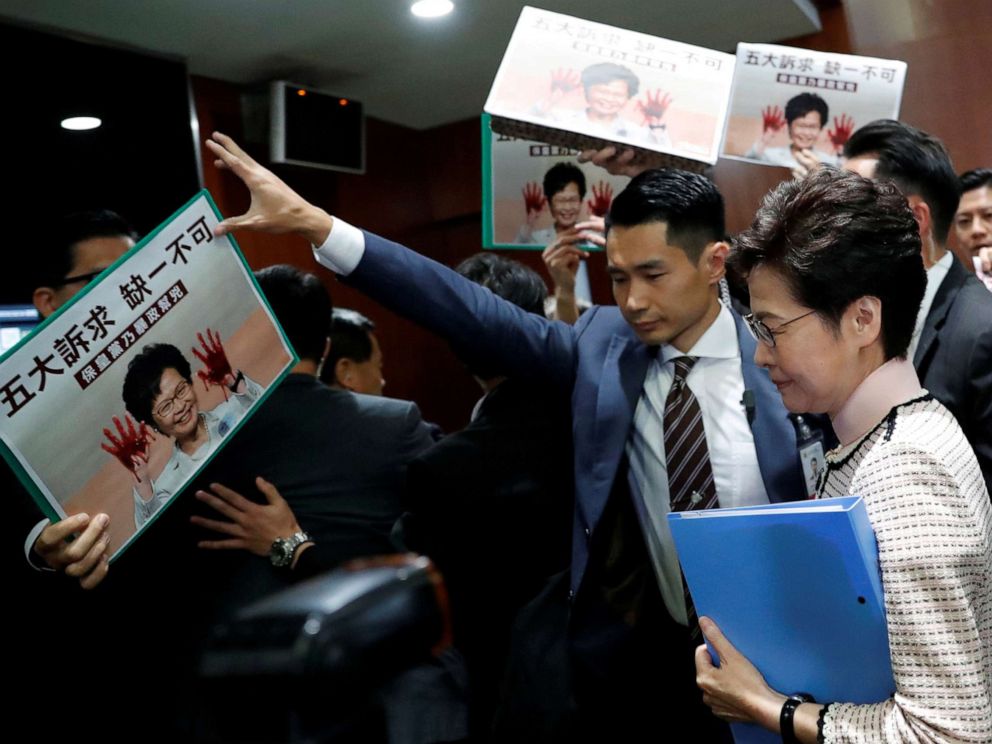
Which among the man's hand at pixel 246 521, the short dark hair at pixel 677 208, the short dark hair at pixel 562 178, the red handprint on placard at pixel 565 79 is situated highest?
the red handprint on placard at pixel 565 79

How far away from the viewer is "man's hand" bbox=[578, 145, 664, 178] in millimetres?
1963

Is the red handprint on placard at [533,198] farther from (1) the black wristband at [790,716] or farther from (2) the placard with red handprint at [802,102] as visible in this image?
(1) the black wristband at [790,716]

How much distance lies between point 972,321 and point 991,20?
251 centimetres

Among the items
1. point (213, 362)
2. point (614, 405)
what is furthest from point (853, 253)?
point (213, 362)

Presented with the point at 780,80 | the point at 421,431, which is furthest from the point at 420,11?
the point at 421,431

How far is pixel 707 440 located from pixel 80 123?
273 centimetres

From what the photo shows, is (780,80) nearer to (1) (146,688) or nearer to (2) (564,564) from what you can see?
(2) (564,564)

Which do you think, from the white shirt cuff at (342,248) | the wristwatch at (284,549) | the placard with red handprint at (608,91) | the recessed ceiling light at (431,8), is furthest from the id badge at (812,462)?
the recessed ceiling light at (431,8)

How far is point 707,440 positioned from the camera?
1.83m

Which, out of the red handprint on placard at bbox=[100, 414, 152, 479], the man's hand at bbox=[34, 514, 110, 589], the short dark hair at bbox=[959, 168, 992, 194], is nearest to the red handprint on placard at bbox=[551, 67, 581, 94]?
the red handprint on placard at bbox=[100, 414, 152, 479]

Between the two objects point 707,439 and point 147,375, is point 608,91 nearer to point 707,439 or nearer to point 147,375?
point 707,439

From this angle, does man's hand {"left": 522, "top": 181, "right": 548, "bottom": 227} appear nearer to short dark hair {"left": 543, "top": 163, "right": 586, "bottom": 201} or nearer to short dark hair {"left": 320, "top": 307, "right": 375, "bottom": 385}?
short dark hair {"left": 543, "top": 163, "right": 586, "bottom": 201}

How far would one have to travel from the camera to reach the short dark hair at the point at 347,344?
299 cm

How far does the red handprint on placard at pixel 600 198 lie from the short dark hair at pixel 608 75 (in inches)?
31.8
